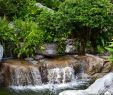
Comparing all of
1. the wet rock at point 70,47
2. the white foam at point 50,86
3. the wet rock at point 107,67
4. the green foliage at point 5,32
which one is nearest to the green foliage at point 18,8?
the green foliage at point 5,32

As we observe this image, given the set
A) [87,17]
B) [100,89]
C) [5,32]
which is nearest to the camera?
[100,89]

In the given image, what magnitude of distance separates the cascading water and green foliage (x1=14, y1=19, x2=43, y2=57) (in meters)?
0.92

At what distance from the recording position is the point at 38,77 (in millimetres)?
15617

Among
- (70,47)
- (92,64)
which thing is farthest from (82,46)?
(92,64)

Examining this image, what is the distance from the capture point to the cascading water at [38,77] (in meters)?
15.3

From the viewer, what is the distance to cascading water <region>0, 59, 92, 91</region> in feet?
50.1

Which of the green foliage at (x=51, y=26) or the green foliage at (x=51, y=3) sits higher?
the green foliage at (x=51, y=3)

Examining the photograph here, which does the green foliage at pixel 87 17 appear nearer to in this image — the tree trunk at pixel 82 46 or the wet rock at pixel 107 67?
the tree trunk at pixel 82 46

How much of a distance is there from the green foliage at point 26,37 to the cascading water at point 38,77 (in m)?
0.92

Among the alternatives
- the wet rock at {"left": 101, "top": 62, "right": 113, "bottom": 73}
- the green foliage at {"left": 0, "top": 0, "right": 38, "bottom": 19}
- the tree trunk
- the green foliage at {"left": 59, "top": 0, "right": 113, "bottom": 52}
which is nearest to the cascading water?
the wet rock at {"left": 101, "top": 62, "right": 113, "bottom": 73}

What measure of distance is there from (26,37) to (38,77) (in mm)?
1840

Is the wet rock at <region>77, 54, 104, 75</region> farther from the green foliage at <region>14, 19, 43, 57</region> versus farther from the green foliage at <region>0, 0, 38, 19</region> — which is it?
the green foliage at <region>0, 0, 38, 19</region>

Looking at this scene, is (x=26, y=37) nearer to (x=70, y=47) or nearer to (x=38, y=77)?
(x=38, y=77)

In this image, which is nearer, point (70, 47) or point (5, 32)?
point (5, 32)
